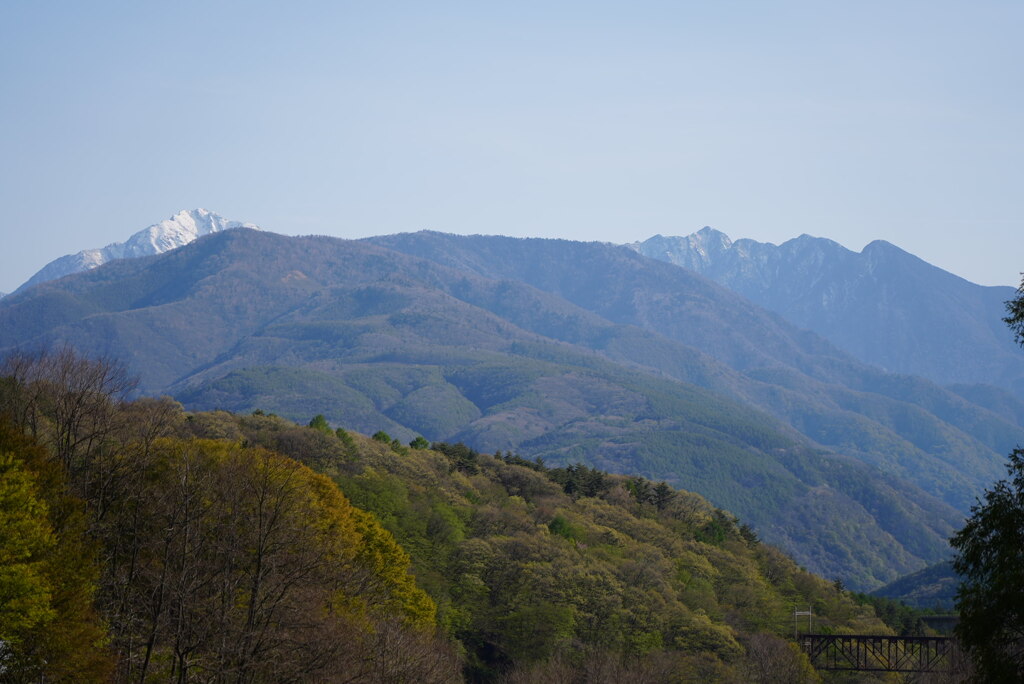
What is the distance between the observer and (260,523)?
51031 mm

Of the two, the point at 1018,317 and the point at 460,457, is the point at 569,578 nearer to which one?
the point at 460,457

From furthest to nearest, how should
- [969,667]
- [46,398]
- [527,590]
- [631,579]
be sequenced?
[631,579] < [527,590] < [969,667] < [46,398]

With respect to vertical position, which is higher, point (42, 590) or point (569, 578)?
point (42, 590)

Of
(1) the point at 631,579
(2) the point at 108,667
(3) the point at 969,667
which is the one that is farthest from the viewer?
(1) the point at 631,579

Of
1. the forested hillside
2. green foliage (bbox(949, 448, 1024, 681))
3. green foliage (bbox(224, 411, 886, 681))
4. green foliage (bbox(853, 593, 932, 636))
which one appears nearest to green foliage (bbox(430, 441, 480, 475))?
green foliage (bbox(224, 411, 886, 681))

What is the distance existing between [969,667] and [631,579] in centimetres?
4035

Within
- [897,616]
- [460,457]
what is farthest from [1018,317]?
[897,616]

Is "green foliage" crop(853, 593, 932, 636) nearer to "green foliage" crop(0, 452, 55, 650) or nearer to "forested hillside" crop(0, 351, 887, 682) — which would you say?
"forested hillside" crop(0, 351, 887, 682)

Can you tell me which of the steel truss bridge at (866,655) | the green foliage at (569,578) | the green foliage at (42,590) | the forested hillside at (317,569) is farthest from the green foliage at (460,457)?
the green foliage at (42,590)

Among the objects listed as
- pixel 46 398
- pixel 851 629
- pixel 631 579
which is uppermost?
pixel 46 398

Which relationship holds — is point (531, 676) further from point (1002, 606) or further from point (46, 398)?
point (1002, 606)

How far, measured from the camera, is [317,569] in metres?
54.5

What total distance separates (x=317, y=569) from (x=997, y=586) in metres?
35.3

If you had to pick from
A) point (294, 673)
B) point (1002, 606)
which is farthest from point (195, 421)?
point (1002, 606)
